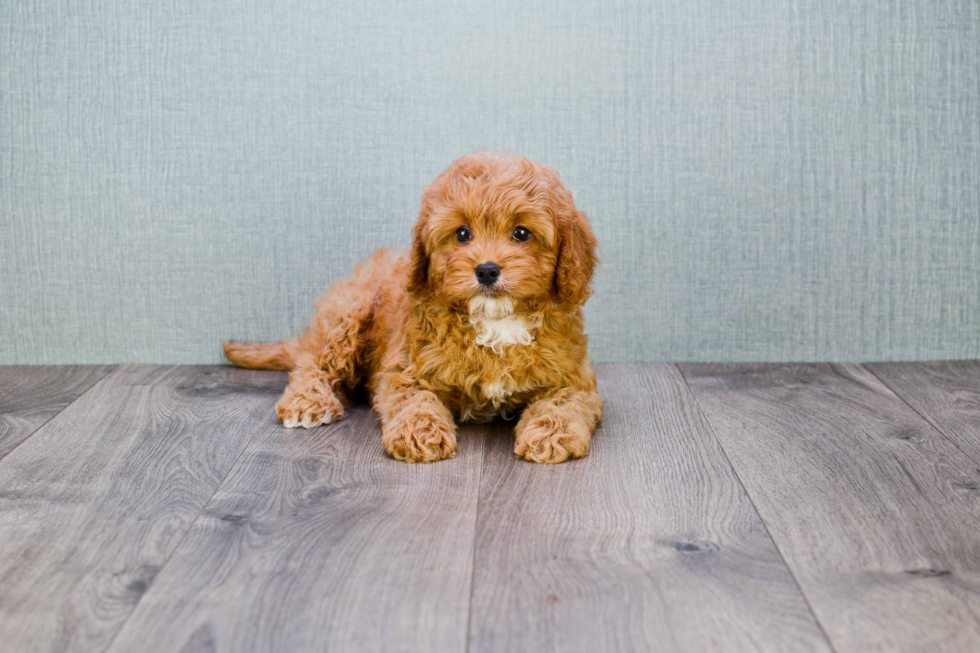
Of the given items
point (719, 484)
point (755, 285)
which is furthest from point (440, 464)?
point (755, 285)

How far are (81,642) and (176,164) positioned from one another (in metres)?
2.23

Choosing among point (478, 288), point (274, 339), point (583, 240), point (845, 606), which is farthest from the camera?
point (274, 339)

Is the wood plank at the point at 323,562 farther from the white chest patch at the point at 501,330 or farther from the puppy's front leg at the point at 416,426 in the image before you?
the white chest patch at the point at 501,330

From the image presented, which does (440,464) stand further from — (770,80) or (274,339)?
(770,80)

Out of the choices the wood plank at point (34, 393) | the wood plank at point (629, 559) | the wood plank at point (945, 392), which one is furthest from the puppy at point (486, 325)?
the wood plank at point (945, 392)

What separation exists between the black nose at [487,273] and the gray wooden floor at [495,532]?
1.59ft

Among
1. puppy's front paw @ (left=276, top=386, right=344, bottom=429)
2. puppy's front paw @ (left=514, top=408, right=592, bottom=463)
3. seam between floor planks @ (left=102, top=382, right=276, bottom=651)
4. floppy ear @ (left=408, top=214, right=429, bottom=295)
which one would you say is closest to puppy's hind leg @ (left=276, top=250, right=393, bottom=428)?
puppy's front paw @ (left=276, top=386, right=344, bottom=429)

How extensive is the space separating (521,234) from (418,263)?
32cm

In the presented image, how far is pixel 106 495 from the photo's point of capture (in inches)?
86.5

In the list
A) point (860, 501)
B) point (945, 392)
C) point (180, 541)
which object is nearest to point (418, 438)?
point (180, 541)

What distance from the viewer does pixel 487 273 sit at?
7.77 ft

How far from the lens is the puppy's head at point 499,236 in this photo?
238 centimetres

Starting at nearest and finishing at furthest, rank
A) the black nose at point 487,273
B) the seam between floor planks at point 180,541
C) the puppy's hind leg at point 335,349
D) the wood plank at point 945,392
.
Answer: the seam between floor planks at point 180,541, the black nose at point 487,273, the wood plank at point 945,392, the puppy's hind leg at point 335,349

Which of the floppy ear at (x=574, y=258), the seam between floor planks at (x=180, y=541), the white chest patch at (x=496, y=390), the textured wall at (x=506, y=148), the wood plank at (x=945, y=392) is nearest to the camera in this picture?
the seam between floor planks at (x=180, y=541)
